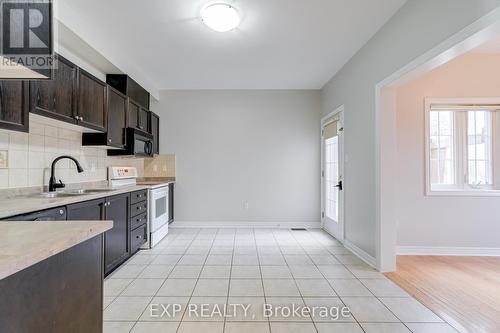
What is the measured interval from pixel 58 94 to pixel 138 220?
1.67m

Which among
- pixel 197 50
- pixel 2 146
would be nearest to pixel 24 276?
pixel 2 146

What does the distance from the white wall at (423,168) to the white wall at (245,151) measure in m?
1.69

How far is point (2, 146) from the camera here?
2.12 m

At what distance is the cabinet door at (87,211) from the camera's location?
2.07 meters

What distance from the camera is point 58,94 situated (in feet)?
7.53

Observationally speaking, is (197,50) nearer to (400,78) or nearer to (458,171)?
(400,78)

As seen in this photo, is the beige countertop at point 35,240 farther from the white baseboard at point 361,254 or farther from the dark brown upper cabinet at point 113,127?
the white baseboard at point 361,254

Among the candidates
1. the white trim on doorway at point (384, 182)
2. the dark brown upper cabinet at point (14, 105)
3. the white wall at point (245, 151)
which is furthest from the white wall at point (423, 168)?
the dark brown upper cabinet at point (14, 105)

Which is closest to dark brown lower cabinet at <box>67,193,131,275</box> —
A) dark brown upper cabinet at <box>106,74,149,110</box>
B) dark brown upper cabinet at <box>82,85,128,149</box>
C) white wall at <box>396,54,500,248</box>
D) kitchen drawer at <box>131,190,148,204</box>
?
kitchen drawer at <box>131,190,148,204</box>

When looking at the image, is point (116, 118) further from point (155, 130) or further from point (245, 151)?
point (245, 151)

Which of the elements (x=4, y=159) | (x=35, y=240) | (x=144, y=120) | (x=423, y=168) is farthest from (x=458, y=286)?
(x=144, y=120)

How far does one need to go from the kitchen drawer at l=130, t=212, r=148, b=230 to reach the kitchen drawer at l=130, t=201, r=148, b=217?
0.15 ft

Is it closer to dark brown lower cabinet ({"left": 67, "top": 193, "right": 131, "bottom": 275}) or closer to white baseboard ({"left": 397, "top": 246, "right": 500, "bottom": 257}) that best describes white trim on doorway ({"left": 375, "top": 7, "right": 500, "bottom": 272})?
white baseboard ({"left": 397, "top": 246, "right": 500, "bottom": 257})

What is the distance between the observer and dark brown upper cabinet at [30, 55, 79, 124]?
2.07 metres
